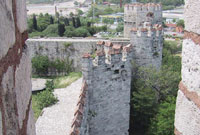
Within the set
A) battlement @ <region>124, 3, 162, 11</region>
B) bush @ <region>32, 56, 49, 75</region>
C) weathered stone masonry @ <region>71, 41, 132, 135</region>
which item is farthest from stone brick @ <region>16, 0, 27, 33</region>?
battlement @ <region>124, 3, 162, 11</region>

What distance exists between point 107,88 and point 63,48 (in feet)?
22.5

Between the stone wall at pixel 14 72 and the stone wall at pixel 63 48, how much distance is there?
12325 mm

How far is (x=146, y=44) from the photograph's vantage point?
1084 cm

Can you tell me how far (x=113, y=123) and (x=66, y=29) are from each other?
18.9 meters

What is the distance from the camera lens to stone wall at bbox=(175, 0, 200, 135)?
1.89 meters

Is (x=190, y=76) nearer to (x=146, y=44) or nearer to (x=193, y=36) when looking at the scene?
(x=193, y=36)

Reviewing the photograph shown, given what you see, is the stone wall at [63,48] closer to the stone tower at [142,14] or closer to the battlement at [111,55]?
the stone tower at [142,14]

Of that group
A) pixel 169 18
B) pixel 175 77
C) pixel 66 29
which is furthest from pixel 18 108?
pixel 169 18

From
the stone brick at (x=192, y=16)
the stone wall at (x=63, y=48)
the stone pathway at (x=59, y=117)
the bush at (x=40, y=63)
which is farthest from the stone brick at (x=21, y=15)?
the bush at (x=40, y=63)

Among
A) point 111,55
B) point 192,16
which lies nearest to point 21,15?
point 192,16

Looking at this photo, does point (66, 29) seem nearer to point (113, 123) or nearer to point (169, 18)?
point (113, 123)

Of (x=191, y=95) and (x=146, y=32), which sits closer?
(x=191, y=95)

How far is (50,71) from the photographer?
14.9 metres

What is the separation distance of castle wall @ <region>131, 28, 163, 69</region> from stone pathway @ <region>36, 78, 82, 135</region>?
340cm
